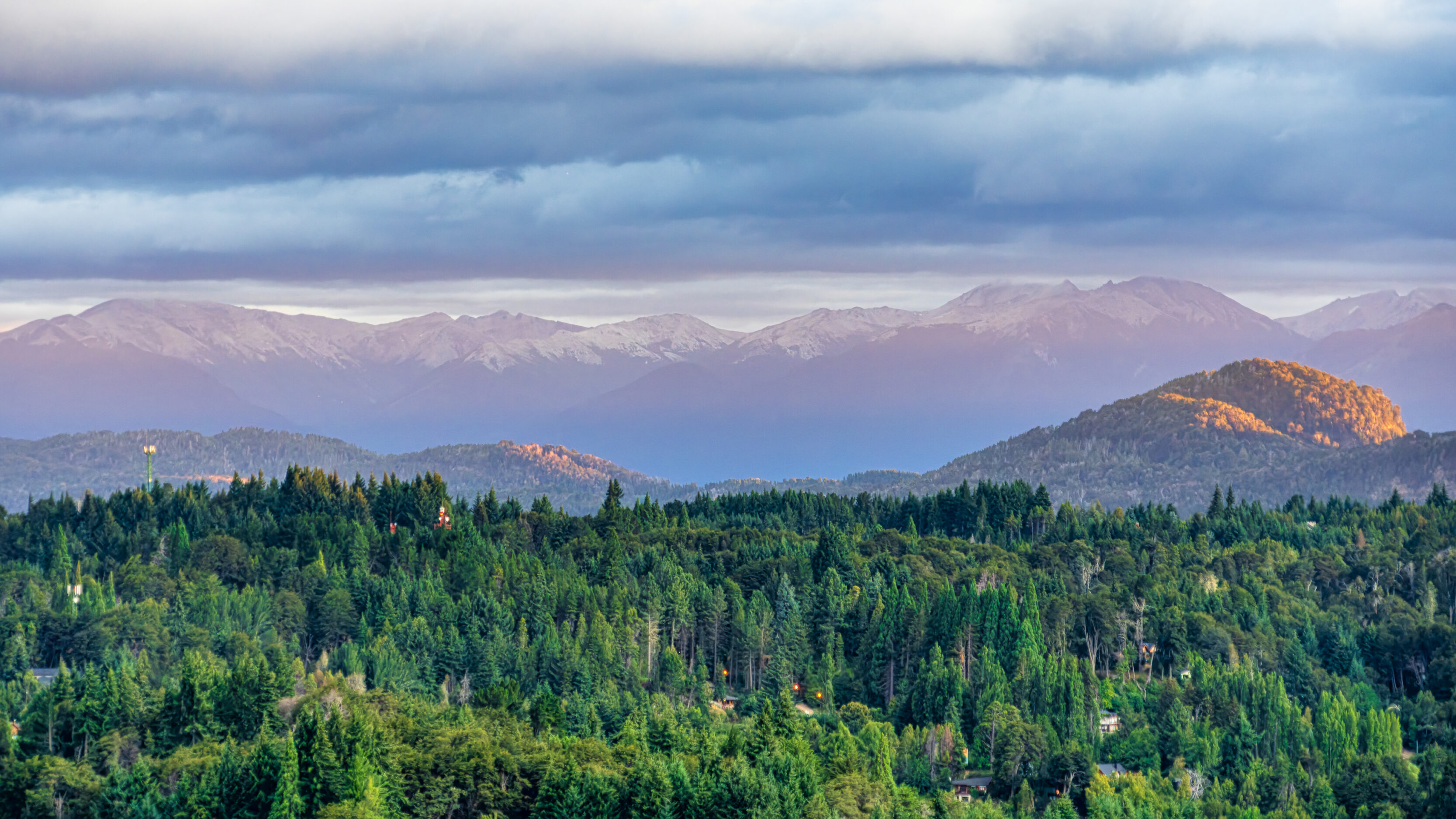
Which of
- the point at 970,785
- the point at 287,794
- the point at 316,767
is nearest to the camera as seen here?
the point at 287,794

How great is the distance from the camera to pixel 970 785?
552 ft

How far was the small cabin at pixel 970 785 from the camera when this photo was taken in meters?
166

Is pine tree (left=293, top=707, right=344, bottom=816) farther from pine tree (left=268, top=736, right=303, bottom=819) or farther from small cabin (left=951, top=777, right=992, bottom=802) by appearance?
small cabin (left=951, top=777, right=992, bottom=802)

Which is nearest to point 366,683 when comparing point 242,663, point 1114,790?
point 242,663

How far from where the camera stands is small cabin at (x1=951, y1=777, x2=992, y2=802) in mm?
165750

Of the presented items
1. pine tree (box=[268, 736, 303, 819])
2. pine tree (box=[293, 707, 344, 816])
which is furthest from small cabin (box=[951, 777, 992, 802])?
pine tree (box=[268, 736, 303, 819])

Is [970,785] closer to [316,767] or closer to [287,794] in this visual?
[316,767]

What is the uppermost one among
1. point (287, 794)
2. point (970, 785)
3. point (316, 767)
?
point (316, 767)

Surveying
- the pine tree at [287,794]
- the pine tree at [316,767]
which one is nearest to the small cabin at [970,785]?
the pine tree at [316,767]

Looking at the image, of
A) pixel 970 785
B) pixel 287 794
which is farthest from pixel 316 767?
pixel 970 785

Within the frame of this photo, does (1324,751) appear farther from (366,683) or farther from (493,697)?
(366,683)

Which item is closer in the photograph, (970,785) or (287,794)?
(287,794)

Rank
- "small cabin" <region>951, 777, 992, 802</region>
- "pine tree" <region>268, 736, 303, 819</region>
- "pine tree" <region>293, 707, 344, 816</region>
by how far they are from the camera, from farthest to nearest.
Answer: "small cabin" <region>951, 777, 992, 802</region> < "pine tree" <region>293, 707, 344, 816</region> < "pine tree" <region>268, 736, 303, 819</region>

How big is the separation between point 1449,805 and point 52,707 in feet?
379
